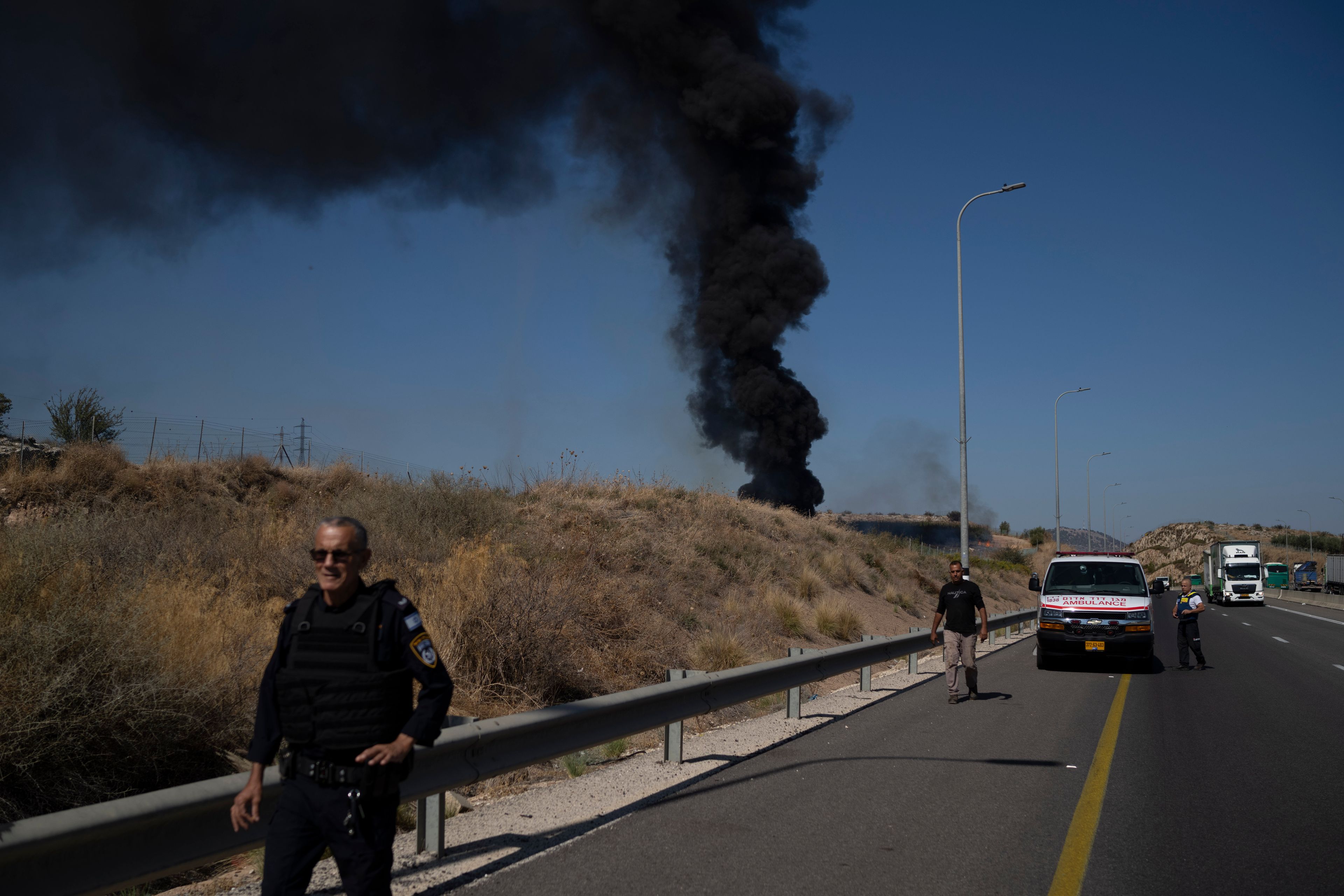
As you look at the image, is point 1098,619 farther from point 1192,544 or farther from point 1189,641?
point 1192,544

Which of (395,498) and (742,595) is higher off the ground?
(395,498)

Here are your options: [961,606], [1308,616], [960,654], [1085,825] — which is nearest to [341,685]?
[1085,825]

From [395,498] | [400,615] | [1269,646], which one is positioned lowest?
[1269,646]

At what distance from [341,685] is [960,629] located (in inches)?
376

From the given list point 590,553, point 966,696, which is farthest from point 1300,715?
point 590,553

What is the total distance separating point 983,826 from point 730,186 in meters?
37.2

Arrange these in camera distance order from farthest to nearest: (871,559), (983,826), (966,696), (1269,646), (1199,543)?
(1199,543)
(871,559)
(1269,646)
(966,696)
(983,826)

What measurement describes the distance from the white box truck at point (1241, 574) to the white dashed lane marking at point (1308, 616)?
1760mm

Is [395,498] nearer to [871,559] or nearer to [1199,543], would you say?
[871,559]

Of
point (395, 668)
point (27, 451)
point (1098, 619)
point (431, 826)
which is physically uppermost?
point (27, 451)

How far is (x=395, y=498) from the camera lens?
16219mm

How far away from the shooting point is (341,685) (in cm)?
320

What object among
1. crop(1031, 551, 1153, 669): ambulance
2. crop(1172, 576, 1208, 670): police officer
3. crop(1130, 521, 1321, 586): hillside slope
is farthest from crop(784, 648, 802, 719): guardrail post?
crop(1130, 521, 1321, 586): hillside slope

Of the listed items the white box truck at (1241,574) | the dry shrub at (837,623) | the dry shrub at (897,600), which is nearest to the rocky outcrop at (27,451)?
the dry shrub at (837,623)
